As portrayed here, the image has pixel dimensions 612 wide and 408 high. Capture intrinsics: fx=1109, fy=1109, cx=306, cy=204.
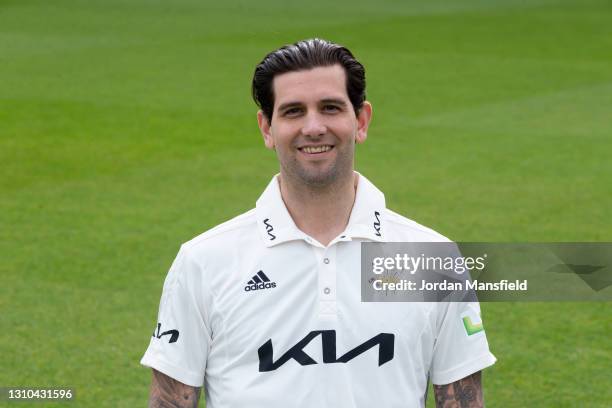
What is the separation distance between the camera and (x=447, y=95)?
57.9 ft

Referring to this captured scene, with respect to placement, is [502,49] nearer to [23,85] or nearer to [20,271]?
[23,85]

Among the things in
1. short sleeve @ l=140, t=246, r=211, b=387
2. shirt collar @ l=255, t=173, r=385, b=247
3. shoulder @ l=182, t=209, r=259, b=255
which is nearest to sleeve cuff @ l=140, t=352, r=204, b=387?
short sleeve @ l=140, t=246, r=211, b=387

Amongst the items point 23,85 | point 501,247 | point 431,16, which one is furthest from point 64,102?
point 431,16

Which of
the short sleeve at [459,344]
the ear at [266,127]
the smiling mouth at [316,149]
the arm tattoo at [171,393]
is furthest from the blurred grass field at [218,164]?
the smiling mouth at [316,149]

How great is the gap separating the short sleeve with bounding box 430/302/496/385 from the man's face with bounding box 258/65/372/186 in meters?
0.55

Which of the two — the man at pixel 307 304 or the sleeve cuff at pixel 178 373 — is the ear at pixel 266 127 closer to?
the man at pixel 307 304

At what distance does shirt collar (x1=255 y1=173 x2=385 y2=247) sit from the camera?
11.1 feet

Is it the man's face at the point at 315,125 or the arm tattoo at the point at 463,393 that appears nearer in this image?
the man's face at the point at 315,125

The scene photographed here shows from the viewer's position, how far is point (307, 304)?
3.32 m

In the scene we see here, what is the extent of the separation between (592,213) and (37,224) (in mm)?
5212

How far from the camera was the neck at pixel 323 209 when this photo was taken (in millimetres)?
3420

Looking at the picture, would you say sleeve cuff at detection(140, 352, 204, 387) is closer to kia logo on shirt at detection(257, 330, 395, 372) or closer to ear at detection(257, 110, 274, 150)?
kia logo on shirt at detection(257, 330, 395, 372)

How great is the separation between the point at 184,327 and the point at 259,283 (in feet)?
0.90

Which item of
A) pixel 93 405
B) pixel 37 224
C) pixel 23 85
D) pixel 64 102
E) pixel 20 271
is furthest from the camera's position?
pixel 23 85
